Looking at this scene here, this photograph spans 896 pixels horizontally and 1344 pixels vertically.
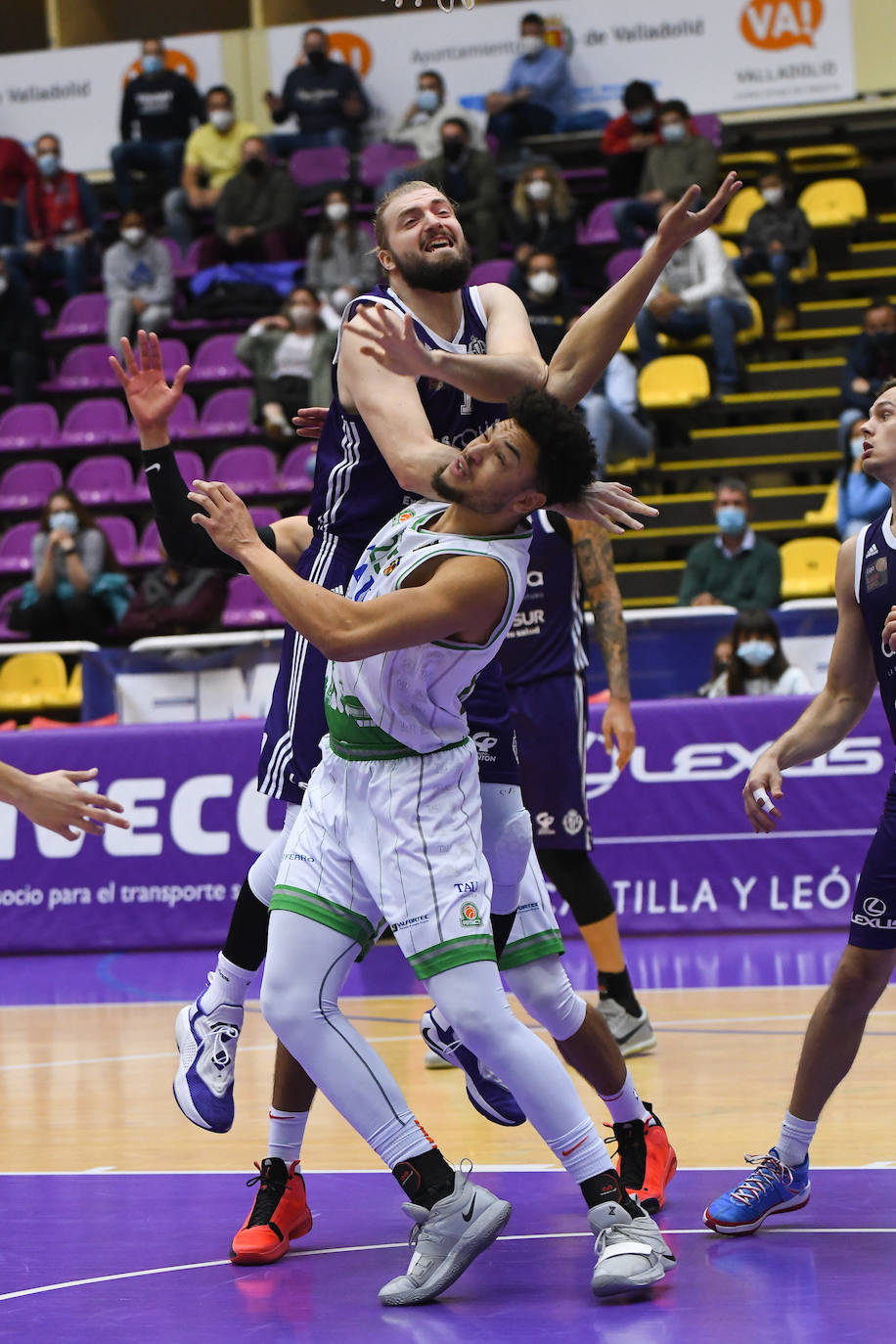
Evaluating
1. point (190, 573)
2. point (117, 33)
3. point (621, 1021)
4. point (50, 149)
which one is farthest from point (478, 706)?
point (117, 33)

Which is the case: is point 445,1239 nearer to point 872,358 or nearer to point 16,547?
point 872,358

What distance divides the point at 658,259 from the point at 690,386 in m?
11.0

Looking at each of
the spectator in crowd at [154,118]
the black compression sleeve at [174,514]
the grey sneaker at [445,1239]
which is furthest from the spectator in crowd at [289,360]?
the grey sneaker at [445,1239]

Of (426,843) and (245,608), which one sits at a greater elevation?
(426,843)

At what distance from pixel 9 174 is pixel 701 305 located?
7628 millimetres

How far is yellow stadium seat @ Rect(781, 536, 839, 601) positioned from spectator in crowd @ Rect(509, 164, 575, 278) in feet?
12.4

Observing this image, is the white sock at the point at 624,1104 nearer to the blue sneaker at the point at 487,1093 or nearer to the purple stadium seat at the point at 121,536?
the blue sneaker at the point at 487,1093

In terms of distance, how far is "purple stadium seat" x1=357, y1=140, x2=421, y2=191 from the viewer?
16.9 m

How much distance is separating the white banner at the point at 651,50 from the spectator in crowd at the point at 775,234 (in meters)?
1.88

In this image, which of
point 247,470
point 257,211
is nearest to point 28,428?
point 247,470

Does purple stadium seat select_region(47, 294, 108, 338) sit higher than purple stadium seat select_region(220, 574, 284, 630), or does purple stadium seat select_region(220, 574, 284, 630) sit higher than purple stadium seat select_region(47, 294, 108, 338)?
purple stadium seat select_region(47, 294, 108, 338)

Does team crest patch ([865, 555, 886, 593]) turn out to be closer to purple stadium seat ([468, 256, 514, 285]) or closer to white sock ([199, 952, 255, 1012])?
white sock ([199, 952, 255, 1012])

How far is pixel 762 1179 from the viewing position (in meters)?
4.07

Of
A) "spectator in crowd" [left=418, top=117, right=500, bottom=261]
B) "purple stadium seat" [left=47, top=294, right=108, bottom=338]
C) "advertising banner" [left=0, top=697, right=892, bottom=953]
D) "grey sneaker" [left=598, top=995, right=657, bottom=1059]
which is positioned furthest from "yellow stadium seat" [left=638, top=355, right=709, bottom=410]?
"grey sneaker" [left=598, top=995, right=657, bottom=1059]
